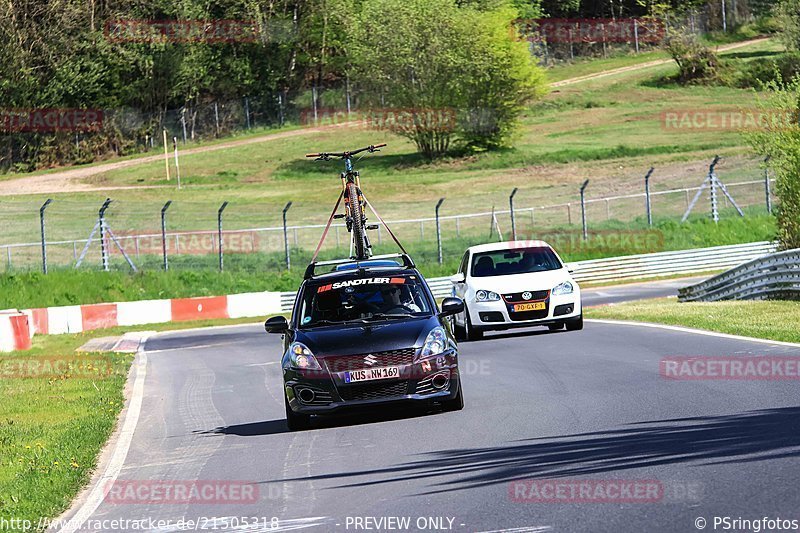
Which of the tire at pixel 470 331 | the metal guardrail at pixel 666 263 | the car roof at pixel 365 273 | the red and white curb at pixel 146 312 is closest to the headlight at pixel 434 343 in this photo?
the car roof at pixel 365 273

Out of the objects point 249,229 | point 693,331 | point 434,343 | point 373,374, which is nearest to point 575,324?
point 693,331

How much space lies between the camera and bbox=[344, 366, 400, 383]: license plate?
12.4m

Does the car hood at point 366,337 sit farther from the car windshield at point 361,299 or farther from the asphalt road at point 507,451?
the asphalt road at point 507,451

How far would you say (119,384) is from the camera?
19.8 metres

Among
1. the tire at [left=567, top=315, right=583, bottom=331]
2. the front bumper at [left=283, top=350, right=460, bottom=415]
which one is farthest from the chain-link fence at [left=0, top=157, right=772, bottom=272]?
the front bumper at [left=283, top=350, right=460, bottom=415]

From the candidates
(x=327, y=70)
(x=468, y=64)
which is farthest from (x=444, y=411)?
(x=327, y=70)

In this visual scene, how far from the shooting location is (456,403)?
12906 millimetres

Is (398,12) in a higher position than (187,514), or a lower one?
higher

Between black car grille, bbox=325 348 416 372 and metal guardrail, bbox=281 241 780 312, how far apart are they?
29.1 meters

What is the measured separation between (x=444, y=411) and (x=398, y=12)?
62.0 metres

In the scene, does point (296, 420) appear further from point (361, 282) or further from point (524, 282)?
point (524, 282)

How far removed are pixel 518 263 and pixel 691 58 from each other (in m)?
66.0

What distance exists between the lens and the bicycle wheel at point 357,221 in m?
24.7

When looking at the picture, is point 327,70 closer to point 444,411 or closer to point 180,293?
point 180,293
